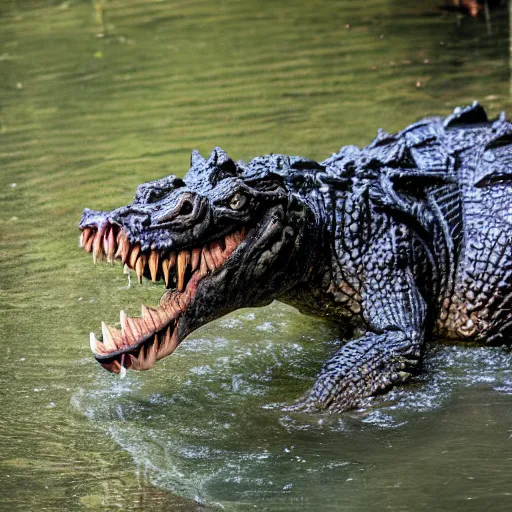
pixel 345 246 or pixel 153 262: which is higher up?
pixel 153 262

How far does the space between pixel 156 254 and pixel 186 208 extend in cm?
28

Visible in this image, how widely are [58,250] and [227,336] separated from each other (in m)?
2.08

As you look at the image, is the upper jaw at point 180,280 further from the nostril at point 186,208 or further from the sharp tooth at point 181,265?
the nostril at point 186,208

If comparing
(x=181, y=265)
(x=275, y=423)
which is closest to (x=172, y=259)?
(x=181, y=265)

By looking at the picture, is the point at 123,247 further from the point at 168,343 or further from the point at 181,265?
the point at 168,343

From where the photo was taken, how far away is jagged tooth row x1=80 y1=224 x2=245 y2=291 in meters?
4.84

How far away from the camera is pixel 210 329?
620cm

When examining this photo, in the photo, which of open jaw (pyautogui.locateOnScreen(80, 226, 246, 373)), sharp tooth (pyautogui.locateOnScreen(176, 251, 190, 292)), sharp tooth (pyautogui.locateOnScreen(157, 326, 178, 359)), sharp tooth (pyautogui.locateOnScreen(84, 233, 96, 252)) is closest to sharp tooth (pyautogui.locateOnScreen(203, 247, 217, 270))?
open jaw (pyautogui.locateOnScreen(80, 226, 246, 373))

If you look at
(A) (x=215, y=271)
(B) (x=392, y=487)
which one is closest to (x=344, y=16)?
(A) (x=215, y=271)

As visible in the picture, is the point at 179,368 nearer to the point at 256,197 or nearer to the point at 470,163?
the point at 256,197

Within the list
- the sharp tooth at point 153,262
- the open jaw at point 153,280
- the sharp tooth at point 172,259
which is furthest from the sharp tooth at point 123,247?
the sharp tooth at point 172,259

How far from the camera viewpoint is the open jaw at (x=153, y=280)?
15.9 feet

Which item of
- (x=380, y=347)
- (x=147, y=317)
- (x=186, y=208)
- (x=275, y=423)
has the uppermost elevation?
(x=186, y=208)

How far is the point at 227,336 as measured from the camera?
608cm
